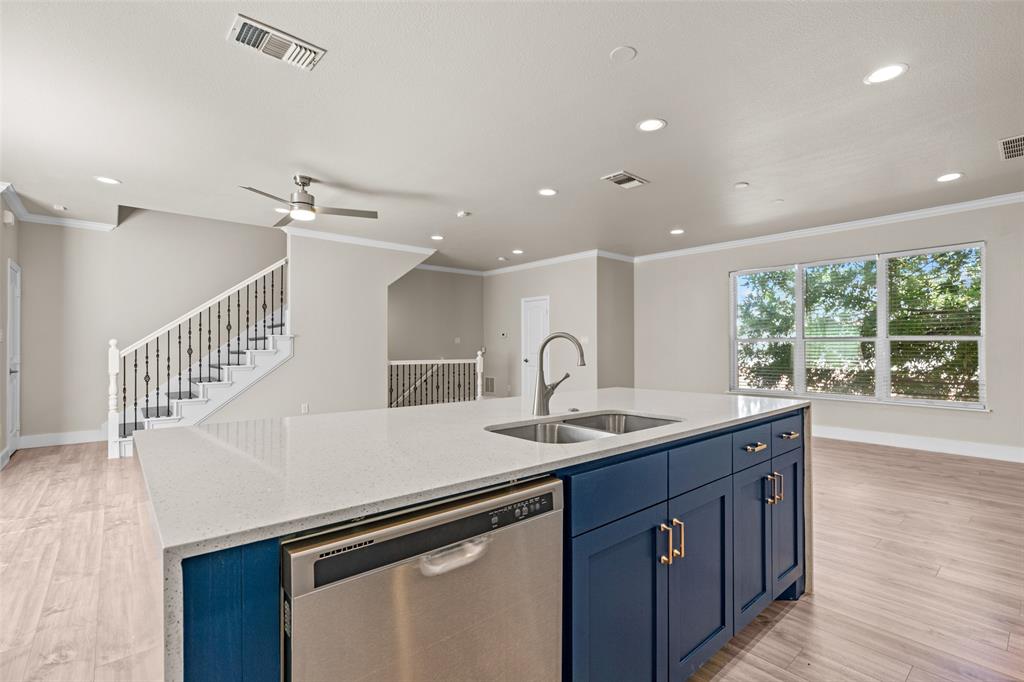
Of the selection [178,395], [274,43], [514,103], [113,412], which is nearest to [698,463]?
[514,103]

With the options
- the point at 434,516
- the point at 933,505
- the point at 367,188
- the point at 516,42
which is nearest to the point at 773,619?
the point at 434,516

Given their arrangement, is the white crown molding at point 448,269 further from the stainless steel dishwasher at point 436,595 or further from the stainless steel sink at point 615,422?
the stainless steel dishwasher at point 436,595

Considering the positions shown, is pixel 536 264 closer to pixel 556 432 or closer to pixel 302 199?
pixel 302 199

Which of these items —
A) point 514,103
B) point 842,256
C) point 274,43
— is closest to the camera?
point 274,43

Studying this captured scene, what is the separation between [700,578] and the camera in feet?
5.46

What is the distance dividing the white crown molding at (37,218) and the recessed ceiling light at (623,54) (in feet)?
17.8

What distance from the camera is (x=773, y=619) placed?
86.5 inches

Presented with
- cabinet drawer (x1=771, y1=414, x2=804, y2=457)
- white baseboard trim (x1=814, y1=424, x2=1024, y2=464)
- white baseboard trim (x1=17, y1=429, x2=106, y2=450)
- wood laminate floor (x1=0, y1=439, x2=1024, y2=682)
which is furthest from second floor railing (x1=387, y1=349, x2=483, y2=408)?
cabinet drawer (x1=771, y1=414, x2=804, y2=457)

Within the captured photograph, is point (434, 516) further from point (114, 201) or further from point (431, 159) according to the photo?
point (114, 201)

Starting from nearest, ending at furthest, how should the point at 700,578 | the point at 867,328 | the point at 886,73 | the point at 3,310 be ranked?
the point at 700,578 → the point at 886,73 → the point at 3,310 → the point at 867,328

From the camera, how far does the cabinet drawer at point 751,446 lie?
1.89m

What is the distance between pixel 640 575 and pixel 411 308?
7.99m

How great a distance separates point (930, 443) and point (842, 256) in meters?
2.28

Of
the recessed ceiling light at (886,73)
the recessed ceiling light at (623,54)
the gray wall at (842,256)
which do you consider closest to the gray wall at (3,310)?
the recessed ceiling light at (623,54)
